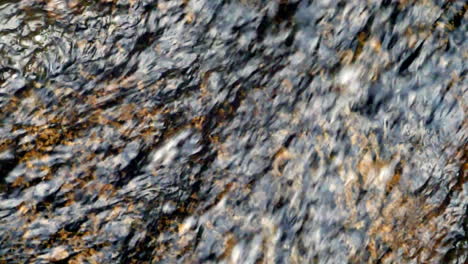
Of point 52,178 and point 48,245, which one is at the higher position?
point 52,178

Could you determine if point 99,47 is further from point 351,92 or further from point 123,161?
point 351,92

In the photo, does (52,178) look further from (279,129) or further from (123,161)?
(279,129)

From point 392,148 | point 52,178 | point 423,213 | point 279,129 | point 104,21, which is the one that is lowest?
point 423,213

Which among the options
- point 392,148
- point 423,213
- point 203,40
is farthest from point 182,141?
point 423,213

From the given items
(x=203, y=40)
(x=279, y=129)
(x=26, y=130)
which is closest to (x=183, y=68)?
(x=203, y=40)

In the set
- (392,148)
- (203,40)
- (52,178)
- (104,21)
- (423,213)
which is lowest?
(423,213)

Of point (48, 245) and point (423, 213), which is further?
point (423, 213)
